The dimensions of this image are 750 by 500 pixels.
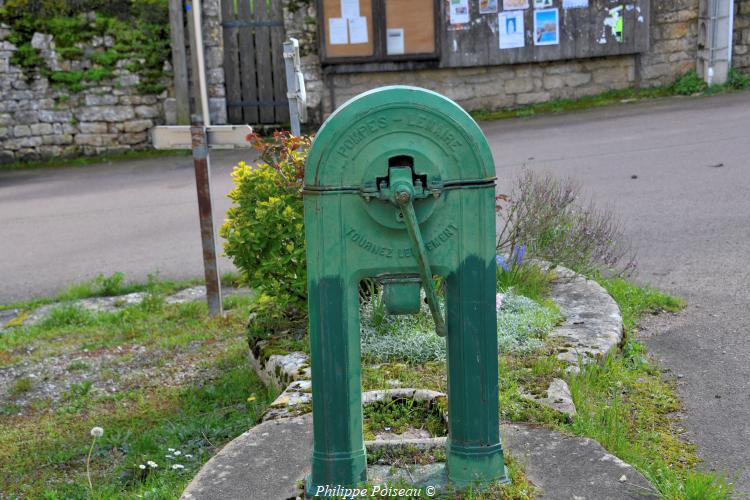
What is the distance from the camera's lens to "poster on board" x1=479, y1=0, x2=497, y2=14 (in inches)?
523

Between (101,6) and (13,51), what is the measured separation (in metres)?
1.50

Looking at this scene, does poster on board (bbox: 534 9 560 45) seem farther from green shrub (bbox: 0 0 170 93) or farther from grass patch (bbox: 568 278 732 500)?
grass patch (bbox: 568 278 732 500)

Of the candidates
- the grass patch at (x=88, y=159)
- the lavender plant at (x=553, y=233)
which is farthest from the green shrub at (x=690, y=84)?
the lavender plant at (x=553, y=233)

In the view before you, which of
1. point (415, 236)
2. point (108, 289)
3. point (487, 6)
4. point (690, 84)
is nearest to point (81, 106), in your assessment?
point (487, 6)

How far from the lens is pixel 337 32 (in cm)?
1316

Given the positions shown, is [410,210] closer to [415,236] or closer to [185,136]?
[415,236]

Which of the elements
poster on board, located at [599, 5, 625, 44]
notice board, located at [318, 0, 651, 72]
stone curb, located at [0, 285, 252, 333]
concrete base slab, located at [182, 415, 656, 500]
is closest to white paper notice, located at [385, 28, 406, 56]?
notice board, located at [318, 0, 651, 72]

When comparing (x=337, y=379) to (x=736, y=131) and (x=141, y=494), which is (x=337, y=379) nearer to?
(x=141, y=494)

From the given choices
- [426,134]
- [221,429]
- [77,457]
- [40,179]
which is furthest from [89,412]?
[40,179]

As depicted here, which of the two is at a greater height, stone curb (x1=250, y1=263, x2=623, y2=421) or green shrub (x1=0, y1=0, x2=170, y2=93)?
green shrub (x1=0, y1=0, x2=170, y2=93)

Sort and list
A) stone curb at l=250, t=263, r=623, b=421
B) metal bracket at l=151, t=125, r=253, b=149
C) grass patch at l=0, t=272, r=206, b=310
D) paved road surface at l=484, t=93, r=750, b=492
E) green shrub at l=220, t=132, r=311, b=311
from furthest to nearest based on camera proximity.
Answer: grass patch at l=0, t=272, r=206, b=310, metal bracket at l=151, t=125, r=253, b=149, green shrub at l=220, t=132, r=311, b=311, paved road surface at l=484, t=93, r=750, b=492, stone curb at l=250, t=263, r=623, b=421

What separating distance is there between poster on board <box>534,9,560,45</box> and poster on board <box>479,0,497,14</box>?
2.11ft

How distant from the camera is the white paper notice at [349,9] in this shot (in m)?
13.1

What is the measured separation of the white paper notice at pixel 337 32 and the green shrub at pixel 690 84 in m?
5.19
